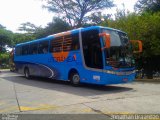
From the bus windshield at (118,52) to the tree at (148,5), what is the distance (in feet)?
79.6

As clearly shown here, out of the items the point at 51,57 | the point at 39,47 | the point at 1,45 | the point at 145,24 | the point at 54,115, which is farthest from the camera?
the point at 1,45

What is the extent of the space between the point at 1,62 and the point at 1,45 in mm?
4057

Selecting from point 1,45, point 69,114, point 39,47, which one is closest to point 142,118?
point 69,114

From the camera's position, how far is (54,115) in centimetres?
812

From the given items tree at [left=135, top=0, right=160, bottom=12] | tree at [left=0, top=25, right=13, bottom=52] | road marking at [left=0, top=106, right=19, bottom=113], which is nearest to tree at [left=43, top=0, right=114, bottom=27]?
tree at [left=135, top=0, right=160, bottom=12]

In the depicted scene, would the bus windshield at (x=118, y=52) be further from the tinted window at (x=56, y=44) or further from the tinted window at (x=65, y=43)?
the tinted window at (x=56, y=44)

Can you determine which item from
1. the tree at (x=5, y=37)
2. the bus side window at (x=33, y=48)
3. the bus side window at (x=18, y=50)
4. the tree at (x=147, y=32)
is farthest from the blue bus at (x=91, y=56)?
the tree at (x=5, y=37)

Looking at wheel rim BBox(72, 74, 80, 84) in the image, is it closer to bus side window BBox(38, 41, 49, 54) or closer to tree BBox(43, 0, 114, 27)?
bus side window BBox(38, 41, 49, 54)

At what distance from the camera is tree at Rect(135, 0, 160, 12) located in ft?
125

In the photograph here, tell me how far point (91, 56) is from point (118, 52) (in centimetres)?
140

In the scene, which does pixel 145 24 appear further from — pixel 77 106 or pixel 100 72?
pixel 77 106

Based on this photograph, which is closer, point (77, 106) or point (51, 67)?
point (77, 106)

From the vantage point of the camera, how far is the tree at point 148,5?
38.0 m

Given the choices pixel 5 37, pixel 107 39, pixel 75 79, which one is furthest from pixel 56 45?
pixel 5 37
